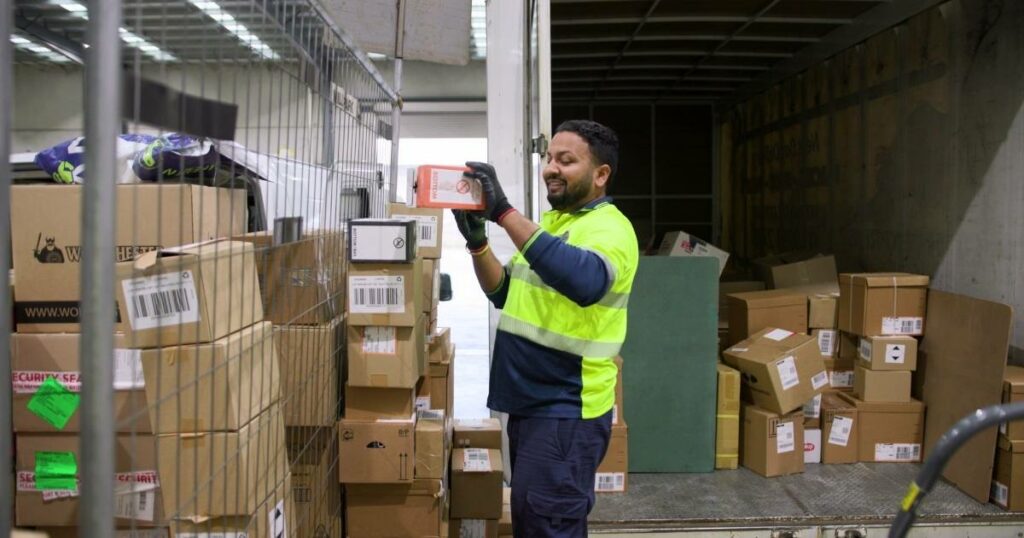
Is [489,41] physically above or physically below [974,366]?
above

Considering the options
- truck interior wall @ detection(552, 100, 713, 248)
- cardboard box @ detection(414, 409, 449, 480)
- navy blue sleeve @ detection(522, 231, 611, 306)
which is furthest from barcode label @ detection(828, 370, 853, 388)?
truck interior wall @ detection(552, 100, 713, 248)

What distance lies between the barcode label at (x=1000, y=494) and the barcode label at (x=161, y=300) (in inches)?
145

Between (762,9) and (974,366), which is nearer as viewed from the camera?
(974,366)

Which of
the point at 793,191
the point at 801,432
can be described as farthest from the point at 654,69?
the point at 801,432

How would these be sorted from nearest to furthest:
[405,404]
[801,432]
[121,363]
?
[121,363], [405,404], [801,432]

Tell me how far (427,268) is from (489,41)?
1.37 m

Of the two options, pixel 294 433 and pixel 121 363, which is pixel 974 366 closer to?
pixel 294 433

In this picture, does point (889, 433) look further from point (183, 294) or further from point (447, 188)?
point (183, 294)

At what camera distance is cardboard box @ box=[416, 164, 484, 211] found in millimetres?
2016

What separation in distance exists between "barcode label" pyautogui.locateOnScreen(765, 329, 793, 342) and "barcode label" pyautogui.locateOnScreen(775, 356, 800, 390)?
0.27 meters

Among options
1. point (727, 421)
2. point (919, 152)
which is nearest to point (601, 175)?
point (727, 421)

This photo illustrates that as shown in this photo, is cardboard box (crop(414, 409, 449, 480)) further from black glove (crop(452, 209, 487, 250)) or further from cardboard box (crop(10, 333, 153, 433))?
cardboard box (crop(10, 333, 153, 433))

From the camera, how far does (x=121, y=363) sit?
69.5 inches

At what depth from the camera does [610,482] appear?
12.3 ft
